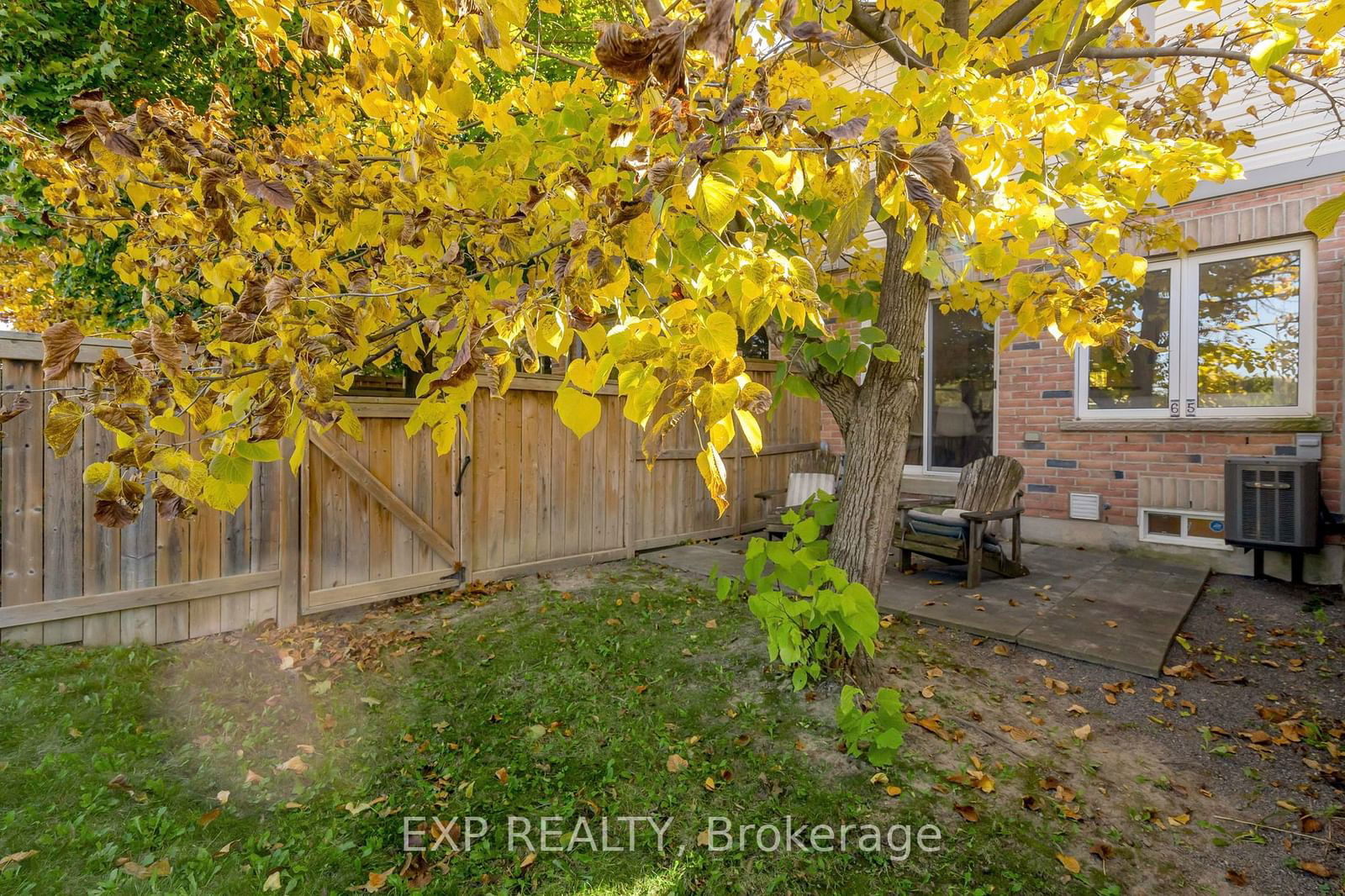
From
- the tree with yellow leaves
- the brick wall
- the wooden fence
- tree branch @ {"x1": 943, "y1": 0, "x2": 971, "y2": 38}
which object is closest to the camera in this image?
the tree with yellow leaves

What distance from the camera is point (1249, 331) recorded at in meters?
5.19

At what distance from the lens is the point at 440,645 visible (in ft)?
12.5

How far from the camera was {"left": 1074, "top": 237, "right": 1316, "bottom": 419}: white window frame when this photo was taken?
489 cm

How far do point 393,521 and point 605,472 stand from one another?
1974mm

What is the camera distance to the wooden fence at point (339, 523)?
132 inches

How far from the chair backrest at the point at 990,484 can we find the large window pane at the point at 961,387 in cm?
144

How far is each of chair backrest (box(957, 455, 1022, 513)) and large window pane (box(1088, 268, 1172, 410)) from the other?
146 cm

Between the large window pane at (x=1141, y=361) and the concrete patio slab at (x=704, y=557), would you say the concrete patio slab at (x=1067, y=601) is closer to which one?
the concrete patio slab at (x=704, y=557)

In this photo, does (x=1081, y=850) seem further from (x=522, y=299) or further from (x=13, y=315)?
(x=13, y=315)

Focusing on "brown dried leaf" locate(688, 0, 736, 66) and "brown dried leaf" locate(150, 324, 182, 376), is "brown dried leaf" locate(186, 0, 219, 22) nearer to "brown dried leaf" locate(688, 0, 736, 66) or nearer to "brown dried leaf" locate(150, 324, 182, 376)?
"brown dried leaf" locate(150, 324, 182, 376)

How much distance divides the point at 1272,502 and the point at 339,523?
22.3 ft

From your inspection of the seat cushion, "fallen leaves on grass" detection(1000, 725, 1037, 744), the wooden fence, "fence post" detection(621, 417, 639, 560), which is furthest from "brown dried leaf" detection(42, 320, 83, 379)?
the seat cushion

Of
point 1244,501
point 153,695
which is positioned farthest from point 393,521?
point 1244,501

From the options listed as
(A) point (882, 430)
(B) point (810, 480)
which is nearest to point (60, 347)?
(A) point (882, 430)
